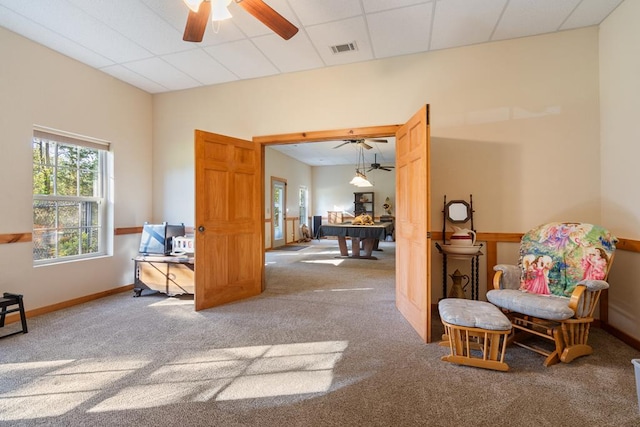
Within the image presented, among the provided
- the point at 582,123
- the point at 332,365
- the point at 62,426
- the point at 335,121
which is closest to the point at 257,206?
the point at 335,121

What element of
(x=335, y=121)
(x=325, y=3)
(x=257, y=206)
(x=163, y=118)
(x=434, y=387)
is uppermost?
(x=325, y=3)

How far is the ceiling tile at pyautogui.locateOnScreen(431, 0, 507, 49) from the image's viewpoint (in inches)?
103

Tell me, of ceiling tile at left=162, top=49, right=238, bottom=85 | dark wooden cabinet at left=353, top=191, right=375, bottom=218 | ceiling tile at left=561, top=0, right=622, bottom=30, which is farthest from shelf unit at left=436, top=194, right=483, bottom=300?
dark wooden cabinet at left=353, top=191, right=375, bottom=218

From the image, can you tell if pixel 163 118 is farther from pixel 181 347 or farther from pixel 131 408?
pixel 131 408

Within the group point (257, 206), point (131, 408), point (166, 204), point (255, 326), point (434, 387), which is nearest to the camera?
point (131, 408)

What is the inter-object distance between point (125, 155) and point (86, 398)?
3.35 meters

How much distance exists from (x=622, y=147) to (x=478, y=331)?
217 centimetres

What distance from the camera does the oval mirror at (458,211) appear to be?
3.21 m

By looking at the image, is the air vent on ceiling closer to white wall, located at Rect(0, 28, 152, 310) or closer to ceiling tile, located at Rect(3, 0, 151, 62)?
ceiling tile, located at Rect(3, 0, 151, 62)

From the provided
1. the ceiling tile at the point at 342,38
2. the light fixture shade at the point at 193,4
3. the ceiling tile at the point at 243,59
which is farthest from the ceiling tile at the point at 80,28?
the ceiling tile at the point at 342,38

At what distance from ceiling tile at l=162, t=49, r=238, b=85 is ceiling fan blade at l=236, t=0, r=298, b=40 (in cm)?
160

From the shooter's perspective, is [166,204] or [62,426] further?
[166,204]

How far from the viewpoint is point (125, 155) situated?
4.15 m

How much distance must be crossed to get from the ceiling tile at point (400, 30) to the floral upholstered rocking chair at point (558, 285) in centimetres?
225
